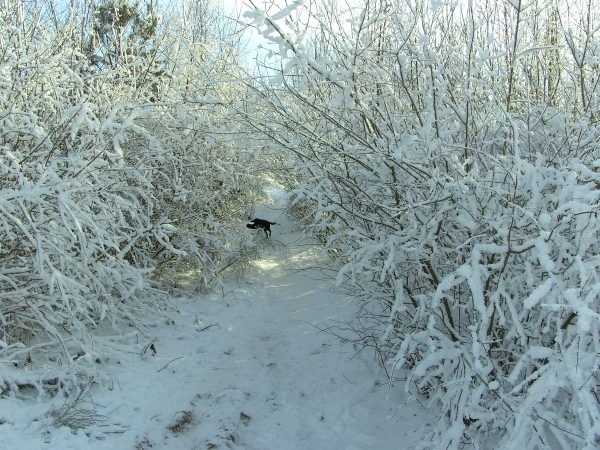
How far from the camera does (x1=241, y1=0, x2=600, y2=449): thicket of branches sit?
2.50 meters

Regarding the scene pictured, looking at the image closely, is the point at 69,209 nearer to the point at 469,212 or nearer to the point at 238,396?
the point at 238,396

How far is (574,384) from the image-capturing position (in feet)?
7.09

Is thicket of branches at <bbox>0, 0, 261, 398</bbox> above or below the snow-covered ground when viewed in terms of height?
above

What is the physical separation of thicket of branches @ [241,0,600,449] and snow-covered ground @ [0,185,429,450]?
18.7 inches

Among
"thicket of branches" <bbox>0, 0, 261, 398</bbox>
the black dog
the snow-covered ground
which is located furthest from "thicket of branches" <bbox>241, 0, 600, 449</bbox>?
the black dog

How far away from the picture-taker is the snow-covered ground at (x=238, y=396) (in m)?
3.57

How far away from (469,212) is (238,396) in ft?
8.95

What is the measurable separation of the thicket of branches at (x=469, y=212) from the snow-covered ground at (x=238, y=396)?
1.56 ft

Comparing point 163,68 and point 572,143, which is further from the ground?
point 163,68

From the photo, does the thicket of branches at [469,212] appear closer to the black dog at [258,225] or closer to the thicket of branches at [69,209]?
the thicket of branches at [69,209]

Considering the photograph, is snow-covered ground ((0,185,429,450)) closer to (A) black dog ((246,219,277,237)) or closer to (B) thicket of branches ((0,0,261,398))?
(B) thicket of branches ((0,0,261,398))

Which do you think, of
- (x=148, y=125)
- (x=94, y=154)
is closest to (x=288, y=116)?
(x=94, y=154)

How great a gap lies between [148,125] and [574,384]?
6.70 m

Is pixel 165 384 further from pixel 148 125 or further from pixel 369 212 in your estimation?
pixel 148 125
